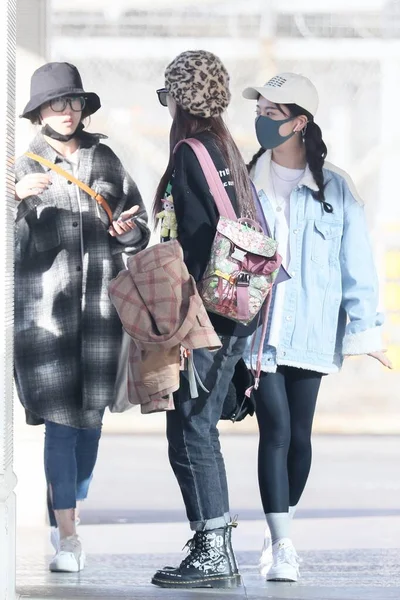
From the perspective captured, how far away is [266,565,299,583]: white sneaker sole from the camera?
513cm

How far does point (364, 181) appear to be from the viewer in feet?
37.6

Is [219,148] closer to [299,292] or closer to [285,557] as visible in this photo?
[299,292]

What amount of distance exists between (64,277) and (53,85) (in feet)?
2.30

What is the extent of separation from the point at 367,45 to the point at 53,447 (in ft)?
20.9

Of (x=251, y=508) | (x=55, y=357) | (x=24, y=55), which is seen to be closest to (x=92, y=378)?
(x=55, y=357)

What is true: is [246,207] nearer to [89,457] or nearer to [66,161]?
[66,161]

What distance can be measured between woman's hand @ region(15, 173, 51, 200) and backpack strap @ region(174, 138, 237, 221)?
0.81m

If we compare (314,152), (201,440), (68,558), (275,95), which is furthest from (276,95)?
(68,558)

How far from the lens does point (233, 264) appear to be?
471 cm

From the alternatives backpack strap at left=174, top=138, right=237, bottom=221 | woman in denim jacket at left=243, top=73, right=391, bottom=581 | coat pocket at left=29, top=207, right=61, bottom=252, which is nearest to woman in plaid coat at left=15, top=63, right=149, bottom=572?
coat pocket at left=29, top=207, right=61, bottom=252

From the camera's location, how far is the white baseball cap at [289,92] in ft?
17.5

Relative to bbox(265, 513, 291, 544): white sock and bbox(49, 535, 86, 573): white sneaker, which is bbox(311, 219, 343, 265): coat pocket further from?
bbox(49, 535, 86, 573): white sneaker

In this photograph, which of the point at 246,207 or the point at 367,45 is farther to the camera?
the point at 367,45

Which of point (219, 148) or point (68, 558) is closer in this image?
point (219, 148)
